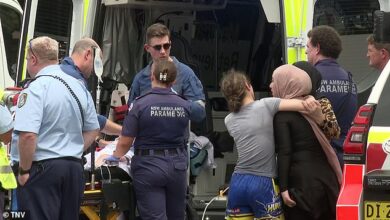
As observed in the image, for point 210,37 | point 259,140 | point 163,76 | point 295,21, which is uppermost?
point 210,37

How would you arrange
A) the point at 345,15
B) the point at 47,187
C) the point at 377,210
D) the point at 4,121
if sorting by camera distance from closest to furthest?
1. the point at 377,210
2. the point at 4,121
3. the point at 47,187
4. the point at 345,15

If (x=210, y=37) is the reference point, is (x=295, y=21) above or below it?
below

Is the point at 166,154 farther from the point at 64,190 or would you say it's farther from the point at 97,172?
the point at 64,190

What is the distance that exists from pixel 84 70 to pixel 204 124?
2.09m

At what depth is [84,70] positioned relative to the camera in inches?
262

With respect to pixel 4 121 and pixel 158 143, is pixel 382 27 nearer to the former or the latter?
pixel 158 143

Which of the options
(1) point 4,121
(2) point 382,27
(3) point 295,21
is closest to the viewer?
(2) point 382,27

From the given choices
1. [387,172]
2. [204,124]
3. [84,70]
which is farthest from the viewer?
[204,124]

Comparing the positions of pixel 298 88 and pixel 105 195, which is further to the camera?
pixel 105 195

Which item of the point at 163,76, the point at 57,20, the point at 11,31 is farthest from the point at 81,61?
the point at 11,31

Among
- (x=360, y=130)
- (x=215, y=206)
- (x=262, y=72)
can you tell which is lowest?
(x=215, y=206)

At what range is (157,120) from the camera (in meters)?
6.81

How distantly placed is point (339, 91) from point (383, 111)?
1.44 meters

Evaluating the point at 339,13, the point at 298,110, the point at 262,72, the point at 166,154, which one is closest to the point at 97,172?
the point at 166,154
